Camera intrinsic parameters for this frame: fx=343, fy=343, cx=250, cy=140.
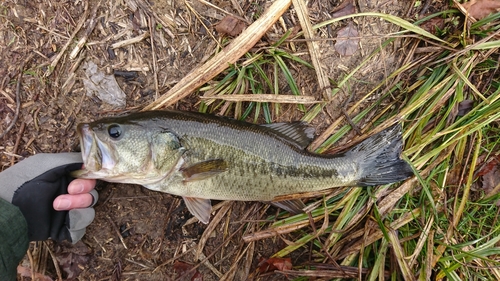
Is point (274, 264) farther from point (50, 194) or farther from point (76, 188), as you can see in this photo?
point (50, 194)

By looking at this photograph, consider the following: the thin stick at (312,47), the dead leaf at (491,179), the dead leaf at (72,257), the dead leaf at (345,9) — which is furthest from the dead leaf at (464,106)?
the dead leaf at (72,257)

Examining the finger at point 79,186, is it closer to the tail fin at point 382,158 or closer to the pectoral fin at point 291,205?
the pectoral fin at point 291,205

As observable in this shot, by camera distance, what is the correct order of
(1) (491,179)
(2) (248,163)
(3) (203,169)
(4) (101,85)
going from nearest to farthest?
(3) (203,169)
(2) (248,163)
(4) (101,85)
(1) (491,179)

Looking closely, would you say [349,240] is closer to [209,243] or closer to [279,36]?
[209,243]

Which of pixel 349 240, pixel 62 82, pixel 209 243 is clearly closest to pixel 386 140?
pixel 349 240

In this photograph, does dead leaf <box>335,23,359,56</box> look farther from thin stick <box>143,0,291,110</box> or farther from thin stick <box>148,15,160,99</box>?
thin stick <box>148,15,160,99</box>

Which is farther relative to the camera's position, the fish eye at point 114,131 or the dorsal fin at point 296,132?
the dorsal fin at point 296,132

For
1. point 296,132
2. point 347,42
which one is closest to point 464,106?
point 347,42
